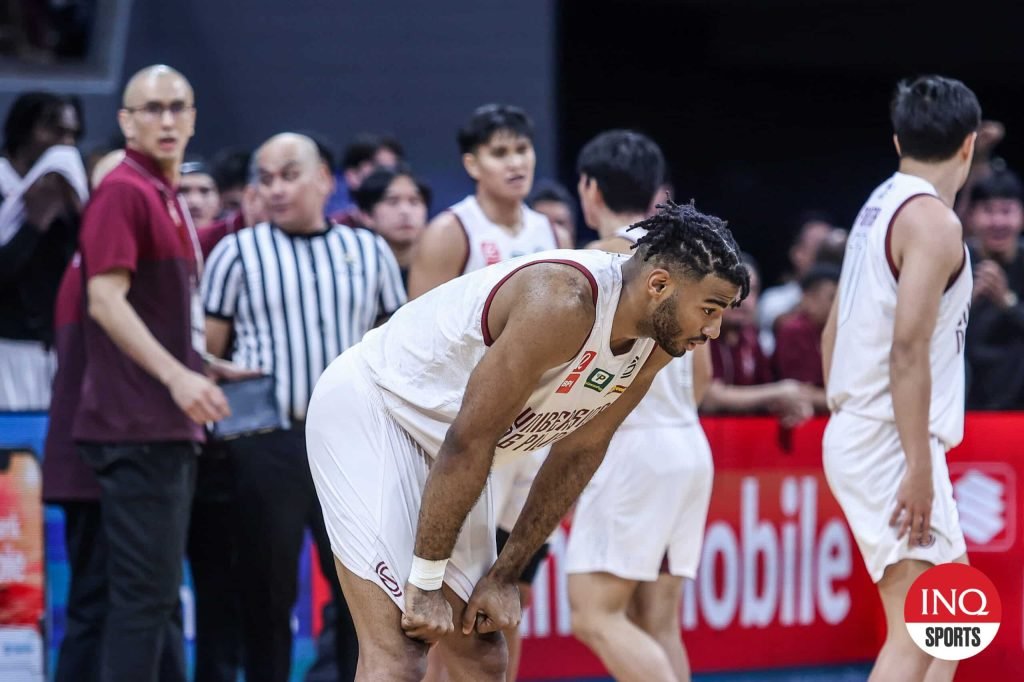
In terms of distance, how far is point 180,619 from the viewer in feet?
18.8

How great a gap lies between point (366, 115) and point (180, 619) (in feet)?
21.8

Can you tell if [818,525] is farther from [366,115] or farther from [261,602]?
[366,115]

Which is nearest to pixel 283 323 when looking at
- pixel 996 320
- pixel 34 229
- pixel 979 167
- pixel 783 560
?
pixel 34 229

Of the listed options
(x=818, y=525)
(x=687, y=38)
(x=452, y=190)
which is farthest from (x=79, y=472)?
(x=687, y=38)

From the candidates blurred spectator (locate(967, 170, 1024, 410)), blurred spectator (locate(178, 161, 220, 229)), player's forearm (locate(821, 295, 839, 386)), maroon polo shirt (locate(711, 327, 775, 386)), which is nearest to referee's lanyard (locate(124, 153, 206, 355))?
blurred spectator (locate(178, 161, 220, 229))

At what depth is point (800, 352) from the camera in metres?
8.55

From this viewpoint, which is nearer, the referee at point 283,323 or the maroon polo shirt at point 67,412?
the maroon polo shirt at point 67,412

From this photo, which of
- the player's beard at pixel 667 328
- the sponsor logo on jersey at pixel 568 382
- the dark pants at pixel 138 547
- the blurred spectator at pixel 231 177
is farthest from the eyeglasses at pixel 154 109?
the blurred spectator at pixel 231 177

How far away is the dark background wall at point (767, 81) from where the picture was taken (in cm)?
1579

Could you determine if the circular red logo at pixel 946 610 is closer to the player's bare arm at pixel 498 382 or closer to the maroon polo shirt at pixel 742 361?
the player's bare arm at pixel 498 382

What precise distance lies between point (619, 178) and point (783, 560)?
9.25 ft

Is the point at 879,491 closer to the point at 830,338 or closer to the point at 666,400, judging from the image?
the point at 830,338

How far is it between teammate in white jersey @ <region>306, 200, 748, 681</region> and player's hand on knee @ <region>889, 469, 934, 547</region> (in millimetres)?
1082

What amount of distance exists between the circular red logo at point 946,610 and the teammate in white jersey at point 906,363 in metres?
0.03
